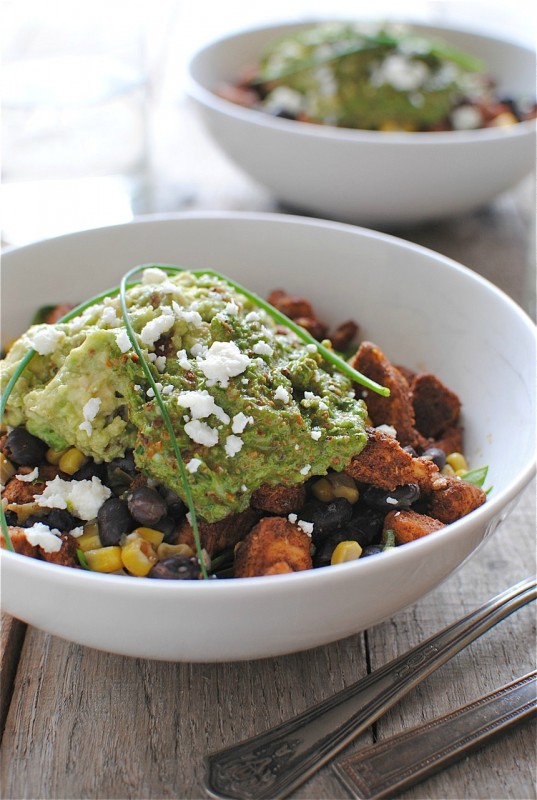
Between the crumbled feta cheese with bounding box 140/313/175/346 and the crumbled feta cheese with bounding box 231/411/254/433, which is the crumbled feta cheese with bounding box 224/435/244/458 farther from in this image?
the crumbled feta cheese with bounding box 140/313/175/346

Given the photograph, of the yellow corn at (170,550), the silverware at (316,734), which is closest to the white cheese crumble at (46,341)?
the yellow corn at (170,550)

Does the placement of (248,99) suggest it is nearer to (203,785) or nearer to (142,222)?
(142,222)

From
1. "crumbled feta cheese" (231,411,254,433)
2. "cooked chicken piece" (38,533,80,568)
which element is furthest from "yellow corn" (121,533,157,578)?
"crumbled feta cheese" (231,411,254,433)

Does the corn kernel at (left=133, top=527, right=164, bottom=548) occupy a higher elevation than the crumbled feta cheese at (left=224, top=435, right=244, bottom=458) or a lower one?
lower

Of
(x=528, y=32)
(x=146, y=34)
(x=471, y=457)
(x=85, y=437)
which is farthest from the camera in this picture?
(x=528, y=32)

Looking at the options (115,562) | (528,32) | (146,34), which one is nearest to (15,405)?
(115,562)

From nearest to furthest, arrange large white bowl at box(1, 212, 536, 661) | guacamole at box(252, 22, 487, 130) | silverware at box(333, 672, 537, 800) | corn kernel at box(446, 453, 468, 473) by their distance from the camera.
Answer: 1. large white bowl at box(1, 212, 536, 661)
2. silverware at box(333, 672, 537, 800)
3. corn kernel at box(446, 453, 468, 473)
4. guacamole at box(252, 22, 487, 130)

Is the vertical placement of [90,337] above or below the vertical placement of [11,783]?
above
